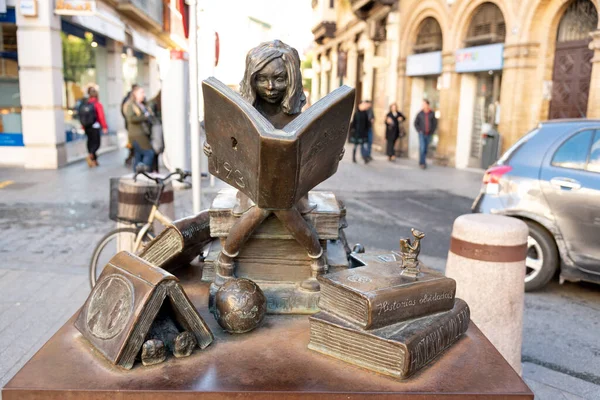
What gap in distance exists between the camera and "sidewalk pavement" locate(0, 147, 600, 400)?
155 inches

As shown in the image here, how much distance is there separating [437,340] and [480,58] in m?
14.3

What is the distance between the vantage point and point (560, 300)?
17.8 feet

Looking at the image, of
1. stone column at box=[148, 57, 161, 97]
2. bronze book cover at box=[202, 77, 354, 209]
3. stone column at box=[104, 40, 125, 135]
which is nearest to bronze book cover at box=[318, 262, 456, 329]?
bronze book cover at box=[202, 77, 354, 209]

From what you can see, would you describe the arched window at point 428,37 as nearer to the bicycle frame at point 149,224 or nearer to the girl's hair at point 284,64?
the bicycle frame at point 149,224

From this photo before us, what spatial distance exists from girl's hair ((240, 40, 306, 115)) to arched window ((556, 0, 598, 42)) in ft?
39.2

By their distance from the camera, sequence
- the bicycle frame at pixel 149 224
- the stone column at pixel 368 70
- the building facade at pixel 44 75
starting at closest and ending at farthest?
the bicycle frame at pixel 149 224 < the building facade at pixel 44 75 < the stone column at pixel 368 70

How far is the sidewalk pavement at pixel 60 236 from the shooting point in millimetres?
3939

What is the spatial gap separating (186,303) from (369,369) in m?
0.61

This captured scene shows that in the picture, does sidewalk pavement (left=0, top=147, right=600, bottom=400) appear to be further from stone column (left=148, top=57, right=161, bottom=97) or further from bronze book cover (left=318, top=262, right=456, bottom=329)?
stone column (left=148, top=57, right=161, bottom=97)

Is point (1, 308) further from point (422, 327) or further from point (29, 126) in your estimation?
point (29, 126)

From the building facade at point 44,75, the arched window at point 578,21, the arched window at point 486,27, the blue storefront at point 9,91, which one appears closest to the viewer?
the arched window at point 578,21

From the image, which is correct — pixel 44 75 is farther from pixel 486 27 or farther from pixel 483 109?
pixel 483 109

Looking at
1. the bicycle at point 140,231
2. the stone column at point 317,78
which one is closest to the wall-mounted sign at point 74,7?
the bicycle at point 140,231

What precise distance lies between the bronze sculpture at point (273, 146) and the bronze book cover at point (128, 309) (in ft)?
0.93
